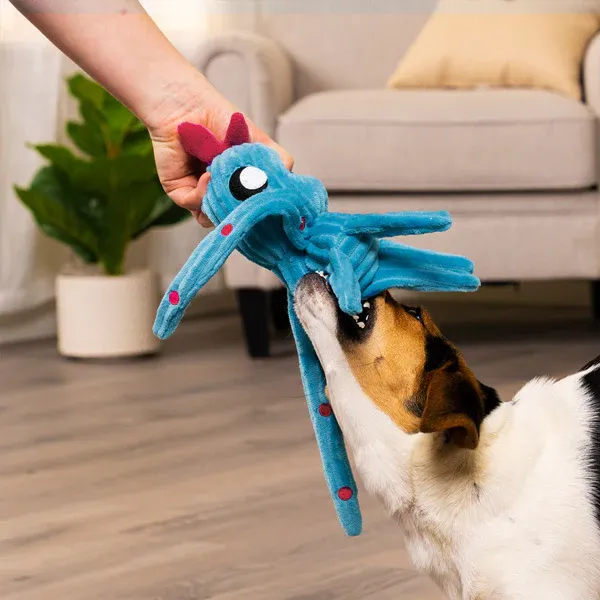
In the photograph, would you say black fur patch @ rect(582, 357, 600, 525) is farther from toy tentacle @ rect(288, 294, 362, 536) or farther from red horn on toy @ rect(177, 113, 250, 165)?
red horn on toy @ rect(177, 113, 250, 165)

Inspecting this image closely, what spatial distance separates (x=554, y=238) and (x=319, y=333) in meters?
1.80

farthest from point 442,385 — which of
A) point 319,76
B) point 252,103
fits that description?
point 319,76

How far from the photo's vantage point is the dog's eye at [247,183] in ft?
4.01

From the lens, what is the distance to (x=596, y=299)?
350cm

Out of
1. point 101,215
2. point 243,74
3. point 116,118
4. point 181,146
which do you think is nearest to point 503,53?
point 243,74

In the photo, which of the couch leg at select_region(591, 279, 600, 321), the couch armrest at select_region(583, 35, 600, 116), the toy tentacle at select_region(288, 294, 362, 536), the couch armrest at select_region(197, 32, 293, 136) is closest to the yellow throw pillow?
the couch armrest at select_region(583, 35, 600, 116)

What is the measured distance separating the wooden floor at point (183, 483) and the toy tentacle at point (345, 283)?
0.53 m

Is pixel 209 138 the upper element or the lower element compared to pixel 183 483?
upper

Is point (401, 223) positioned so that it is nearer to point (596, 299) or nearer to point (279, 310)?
point (279, 310)

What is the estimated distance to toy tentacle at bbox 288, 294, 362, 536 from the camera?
1267mm

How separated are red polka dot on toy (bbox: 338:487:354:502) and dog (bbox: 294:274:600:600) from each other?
0.06 meters

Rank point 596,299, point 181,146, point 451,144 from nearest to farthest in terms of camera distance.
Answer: point 181,146 → point 451,144 → point 596,299

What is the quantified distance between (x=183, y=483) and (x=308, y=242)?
2.96 ft

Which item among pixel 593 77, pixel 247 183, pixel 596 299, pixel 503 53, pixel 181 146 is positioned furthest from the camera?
pixel 596 299
